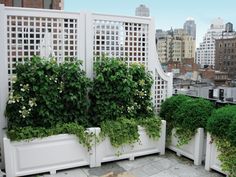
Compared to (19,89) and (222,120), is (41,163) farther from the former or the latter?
(222,120)

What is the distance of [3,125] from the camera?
384 centimetres

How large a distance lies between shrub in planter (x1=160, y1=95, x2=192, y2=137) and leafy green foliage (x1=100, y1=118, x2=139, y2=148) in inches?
27.8

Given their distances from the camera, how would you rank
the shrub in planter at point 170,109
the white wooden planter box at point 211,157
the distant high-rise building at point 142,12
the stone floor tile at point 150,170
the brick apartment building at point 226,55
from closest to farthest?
the white wooden planter box at point 211,157 < the stone floor tile at point 150,170 < the shrub in planter at point 170,109 < the distant high-rise building at point 142,12 < the brick apartment building at point 226,55

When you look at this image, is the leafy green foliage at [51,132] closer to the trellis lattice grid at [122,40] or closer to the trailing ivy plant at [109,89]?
the trailing ivy plant at [109,89]

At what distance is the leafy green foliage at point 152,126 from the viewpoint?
4.30 m

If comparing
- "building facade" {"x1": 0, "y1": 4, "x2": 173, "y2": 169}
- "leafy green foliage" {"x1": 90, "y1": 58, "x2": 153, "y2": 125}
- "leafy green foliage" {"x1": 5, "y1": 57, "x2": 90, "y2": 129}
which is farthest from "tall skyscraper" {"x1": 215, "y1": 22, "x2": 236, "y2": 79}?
"leafy green foliage" {"x1": 5, "y1": 57, "x2": 90, "y2": 129}

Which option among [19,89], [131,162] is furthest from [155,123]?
[19,89]

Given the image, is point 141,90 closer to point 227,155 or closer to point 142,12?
point 227,155

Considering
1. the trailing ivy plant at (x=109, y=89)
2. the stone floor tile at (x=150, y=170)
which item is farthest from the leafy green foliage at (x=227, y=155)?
the trailing ivy plant at (x=109, y=89)

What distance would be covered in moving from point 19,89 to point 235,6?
21.1 meters

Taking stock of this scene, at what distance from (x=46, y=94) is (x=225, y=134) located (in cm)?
244

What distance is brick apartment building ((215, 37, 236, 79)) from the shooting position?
39.0m

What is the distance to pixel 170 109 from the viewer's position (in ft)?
14.9

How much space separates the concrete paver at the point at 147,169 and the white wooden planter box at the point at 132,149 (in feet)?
0.33
